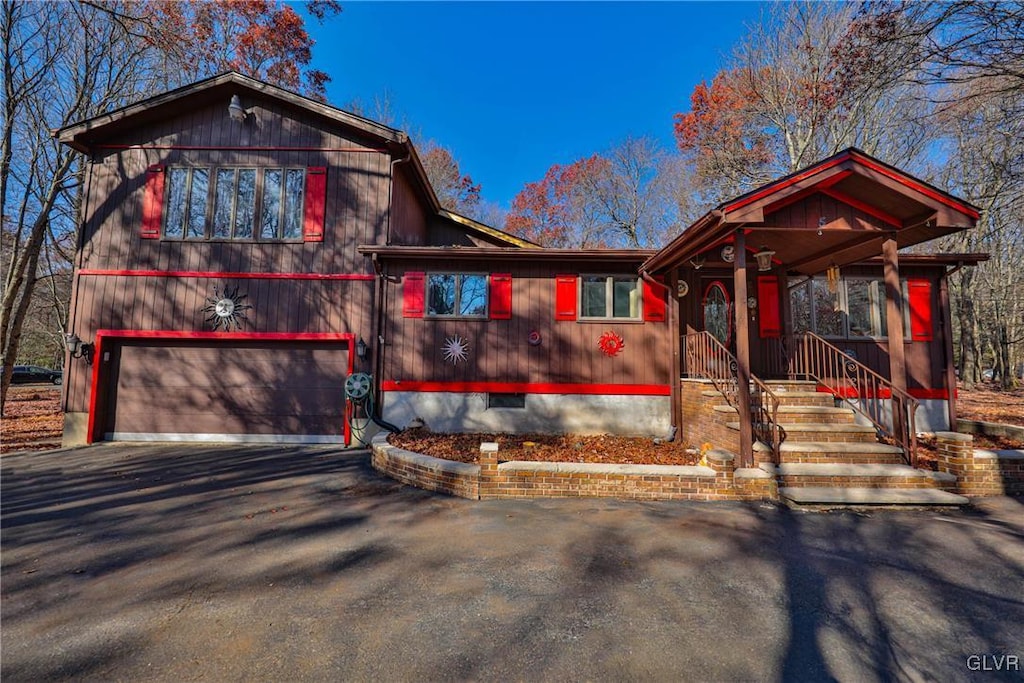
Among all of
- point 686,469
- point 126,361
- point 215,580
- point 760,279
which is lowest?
point 215,580

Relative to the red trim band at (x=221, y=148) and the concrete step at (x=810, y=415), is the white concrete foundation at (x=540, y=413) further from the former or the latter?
the red trim band at (x=221, y=148)

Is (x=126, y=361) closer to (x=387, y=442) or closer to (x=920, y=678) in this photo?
(x=387, y=442)

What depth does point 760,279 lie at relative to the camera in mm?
9039

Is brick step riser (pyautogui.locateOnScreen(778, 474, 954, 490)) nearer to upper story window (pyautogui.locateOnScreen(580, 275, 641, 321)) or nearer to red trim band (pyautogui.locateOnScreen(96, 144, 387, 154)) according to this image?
upper story window (pyautogui.locateOnScreen(580, 275, 641, 321))

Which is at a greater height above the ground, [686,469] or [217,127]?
[217,127]

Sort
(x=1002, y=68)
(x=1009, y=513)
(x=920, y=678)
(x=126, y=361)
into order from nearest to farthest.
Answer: (x=920, y=678) < (x=1009, y=513) < (x=1002, y=68) < (x=126, y=361)

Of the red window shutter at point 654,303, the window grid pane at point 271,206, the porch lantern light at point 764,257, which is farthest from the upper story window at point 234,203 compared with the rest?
the porch lantern light at point 764,257

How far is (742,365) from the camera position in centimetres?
561

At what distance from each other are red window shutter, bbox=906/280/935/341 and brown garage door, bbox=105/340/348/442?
11.7 m

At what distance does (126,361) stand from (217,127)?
17.6 ft

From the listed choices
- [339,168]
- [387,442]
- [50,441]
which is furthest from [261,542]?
[50,441]

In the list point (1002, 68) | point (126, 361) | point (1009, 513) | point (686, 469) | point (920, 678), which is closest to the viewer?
point (920, 678)

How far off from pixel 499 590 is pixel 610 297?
6.78m

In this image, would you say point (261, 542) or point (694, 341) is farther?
point (694, 341)
